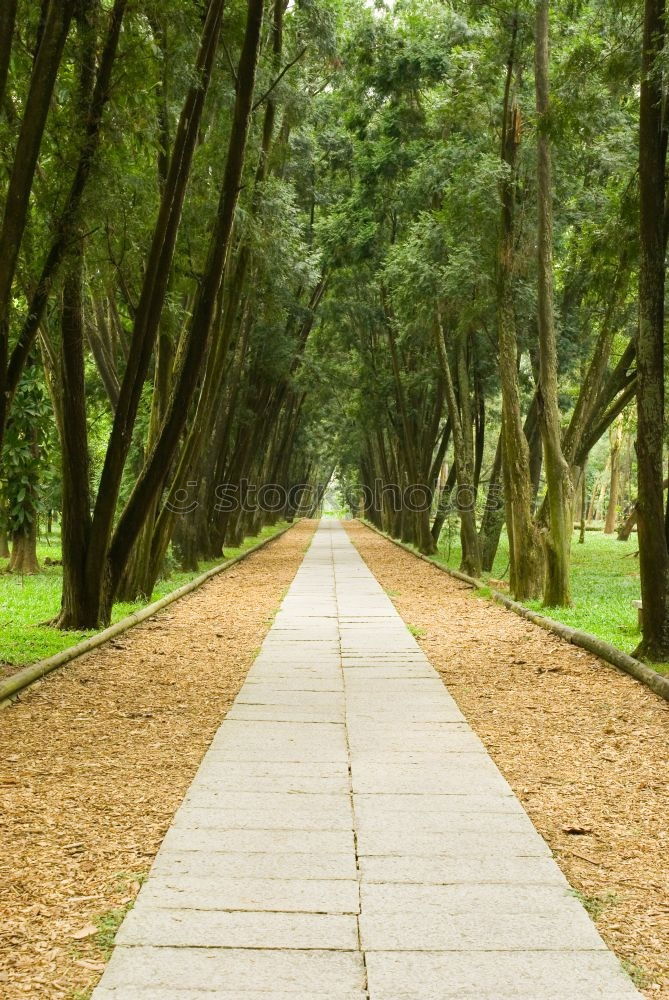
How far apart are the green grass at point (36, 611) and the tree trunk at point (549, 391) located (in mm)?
5020

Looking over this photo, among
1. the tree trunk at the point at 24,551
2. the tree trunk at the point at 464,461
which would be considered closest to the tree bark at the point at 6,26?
the tree trunk at the point at 464,461

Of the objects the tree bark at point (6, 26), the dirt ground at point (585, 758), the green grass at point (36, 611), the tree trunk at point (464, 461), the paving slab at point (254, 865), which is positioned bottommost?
the dirt ground at point (585, 758)

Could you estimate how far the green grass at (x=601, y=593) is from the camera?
9.61m

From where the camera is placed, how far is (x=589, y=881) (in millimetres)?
3559

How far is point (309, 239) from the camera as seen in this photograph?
72.6 ft

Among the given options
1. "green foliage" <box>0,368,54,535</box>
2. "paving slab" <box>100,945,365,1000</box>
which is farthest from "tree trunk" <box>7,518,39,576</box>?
"paving slab" <box>100,945,365,1000</box>

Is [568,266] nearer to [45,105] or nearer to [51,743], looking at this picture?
[45,105]

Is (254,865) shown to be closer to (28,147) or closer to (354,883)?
(354,883)

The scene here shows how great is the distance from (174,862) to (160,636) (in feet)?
20.4

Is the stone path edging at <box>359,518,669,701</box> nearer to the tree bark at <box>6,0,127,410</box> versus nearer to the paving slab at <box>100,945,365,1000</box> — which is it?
the paving slab at <box>100,945,365,1000</box>

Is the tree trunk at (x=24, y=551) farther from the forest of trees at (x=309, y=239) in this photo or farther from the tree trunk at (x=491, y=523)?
the tree trunk at (x=491, y=523)

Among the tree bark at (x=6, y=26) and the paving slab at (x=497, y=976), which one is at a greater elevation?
the tree bark at (x=6, y=26)

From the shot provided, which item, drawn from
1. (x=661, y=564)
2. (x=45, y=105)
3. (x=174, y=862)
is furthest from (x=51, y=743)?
(x=661, y=564)

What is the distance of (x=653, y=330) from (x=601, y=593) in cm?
768
